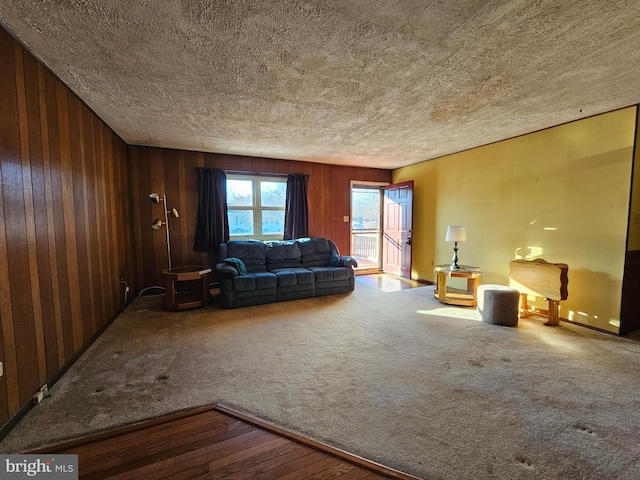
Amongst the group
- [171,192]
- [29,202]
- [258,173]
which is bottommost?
[29,202]

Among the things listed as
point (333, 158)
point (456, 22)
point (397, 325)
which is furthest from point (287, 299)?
point (456, 22)

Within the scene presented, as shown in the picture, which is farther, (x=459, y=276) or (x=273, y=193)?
(x=273, y=193)

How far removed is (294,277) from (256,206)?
1.87m

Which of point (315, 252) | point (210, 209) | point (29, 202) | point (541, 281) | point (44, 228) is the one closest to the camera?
point (29, 202)

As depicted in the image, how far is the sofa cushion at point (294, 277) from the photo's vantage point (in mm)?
4242

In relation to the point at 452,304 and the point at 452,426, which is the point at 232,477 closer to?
the point at 452,426

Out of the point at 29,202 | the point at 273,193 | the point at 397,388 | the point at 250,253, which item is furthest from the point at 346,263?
the point at 29,202

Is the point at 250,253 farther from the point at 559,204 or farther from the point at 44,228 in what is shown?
the point at 559,204

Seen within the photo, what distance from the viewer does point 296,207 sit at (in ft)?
18.0

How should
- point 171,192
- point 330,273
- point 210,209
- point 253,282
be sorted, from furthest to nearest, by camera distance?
point 210,209
point 171,192
point 330,273
point 253,282

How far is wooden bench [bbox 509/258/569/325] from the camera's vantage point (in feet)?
10.6

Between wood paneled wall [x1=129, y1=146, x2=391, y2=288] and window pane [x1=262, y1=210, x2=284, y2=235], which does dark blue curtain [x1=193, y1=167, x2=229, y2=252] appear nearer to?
wood paneled wall [x1=129, y1=146, x2=391, y2=288]

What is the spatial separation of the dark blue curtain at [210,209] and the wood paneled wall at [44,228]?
1680mm

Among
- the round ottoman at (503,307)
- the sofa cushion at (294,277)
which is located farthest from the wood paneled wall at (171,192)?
the round ottoman at (503,307)
